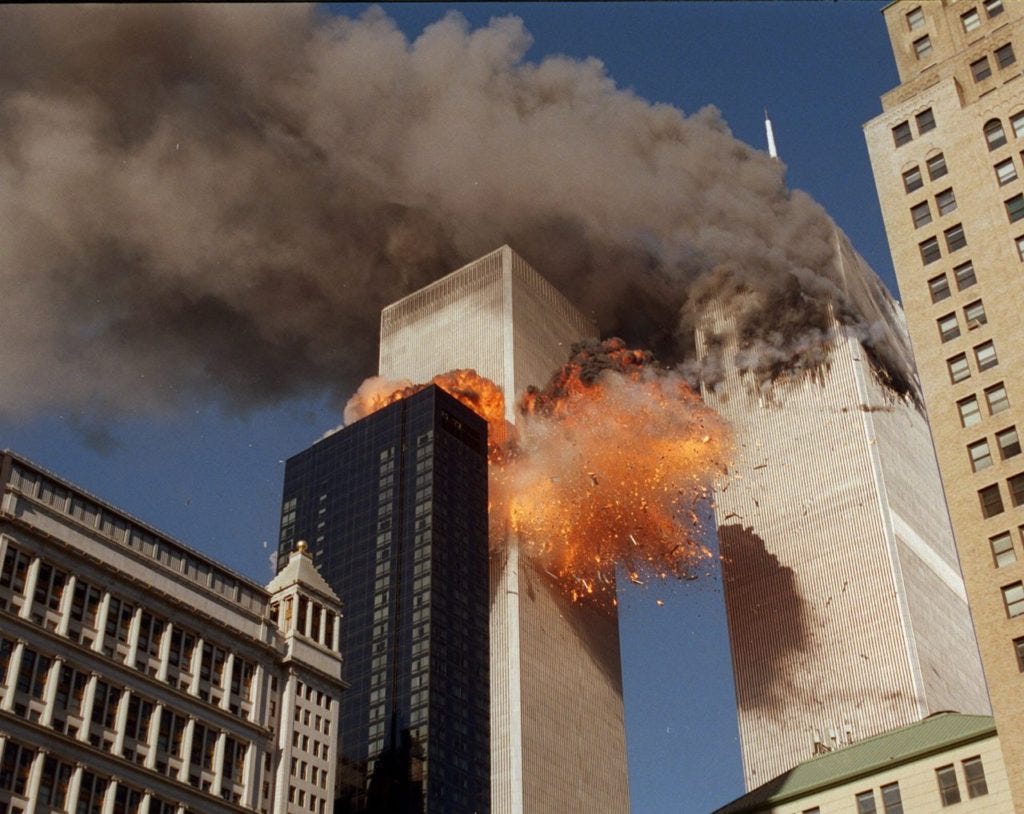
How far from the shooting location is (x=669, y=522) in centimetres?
19938

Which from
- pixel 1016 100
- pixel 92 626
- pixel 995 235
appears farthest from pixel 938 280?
pixel 92 626

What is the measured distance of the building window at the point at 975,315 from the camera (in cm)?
7912

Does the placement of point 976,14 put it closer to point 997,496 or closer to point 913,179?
point 913,179

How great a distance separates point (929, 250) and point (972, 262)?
3.24 metres

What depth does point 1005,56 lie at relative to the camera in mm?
88375

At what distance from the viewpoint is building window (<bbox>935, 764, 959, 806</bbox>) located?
75812 mm

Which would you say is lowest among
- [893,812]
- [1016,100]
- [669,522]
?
[893,812]

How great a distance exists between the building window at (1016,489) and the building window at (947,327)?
10.2 meters

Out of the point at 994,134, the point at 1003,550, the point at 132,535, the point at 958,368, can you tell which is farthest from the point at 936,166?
the point at 132,535

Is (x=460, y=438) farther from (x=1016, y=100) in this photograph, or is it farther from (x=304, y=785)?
(x=1016, y=100)

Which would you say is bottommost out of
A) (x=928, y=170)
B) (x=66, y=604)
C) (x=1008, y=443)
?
(x=1008, y=443)

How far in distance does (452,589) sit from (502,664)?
1655cm

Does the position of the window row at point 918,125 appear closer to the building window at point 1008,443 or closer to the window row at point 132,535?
the building window at point 1008,443

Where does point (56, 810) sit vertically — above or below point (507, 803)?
below
